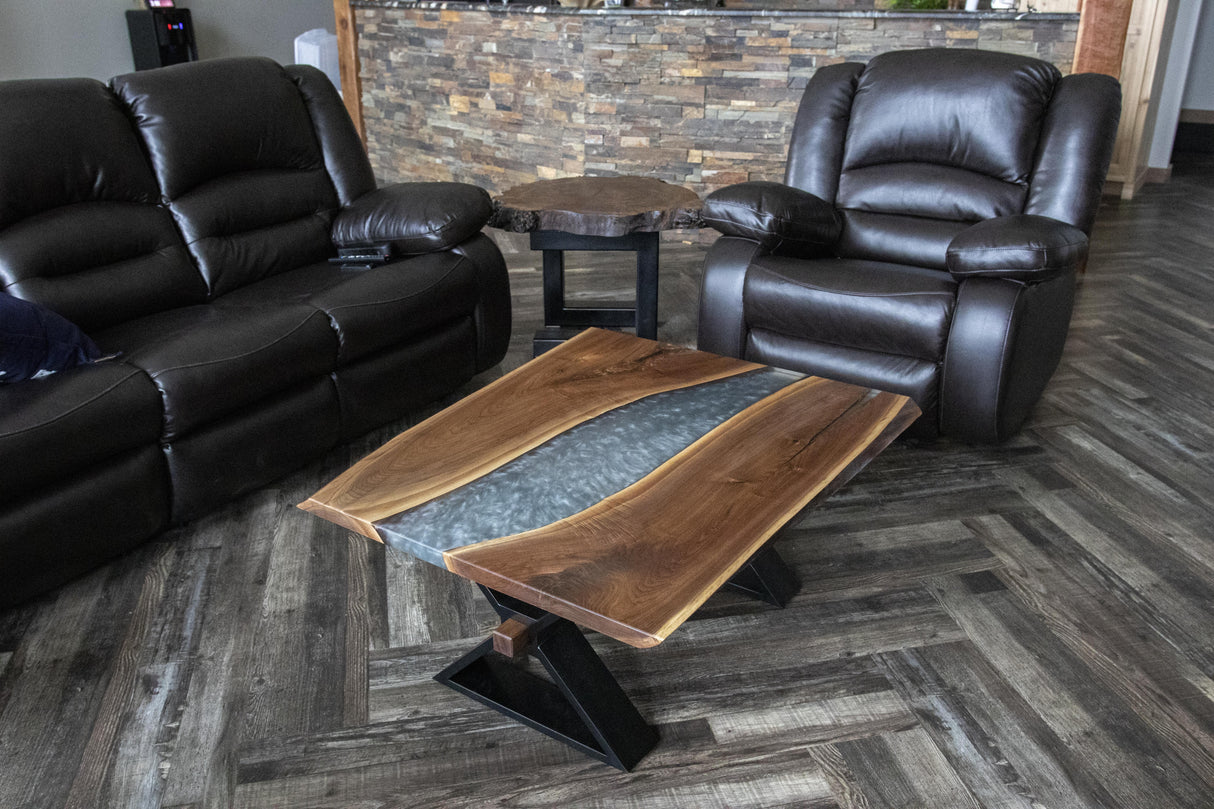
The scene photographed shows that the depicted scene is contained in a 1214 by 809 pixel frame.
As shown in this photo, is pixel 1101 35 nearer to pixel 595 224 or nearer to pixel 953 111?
pixel 953 111

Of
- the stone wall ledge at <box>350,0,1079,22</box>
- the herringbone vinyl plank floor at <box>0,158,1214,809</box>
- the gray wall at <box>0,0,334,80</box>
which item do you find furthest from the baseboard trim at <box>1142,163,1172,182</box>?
the gray wall at <box>0,0,334,80</box>

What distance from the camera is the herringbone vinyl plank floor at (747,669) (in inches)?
64.8

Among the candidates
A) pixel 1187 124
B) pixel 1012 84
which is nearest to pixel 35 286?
pixel 1012 84

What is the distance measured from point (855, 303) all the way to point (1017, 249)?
435mm

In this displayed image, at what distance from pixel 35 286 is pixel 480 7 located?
10.7 feet

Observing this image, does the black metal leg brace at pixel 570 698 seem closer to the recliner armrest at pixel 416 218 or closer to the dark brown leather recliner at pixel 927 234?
the dark brown leather recliner at pixel 927 234

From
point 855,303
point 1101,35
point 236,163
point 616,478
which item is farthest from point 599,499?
point 1101,35

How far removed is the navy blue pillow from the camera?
2.10 m

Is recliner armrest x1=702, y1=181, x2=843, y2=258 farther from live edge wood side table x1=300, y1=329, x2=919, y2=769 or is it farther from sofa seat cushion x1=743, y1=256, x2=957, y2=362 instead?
live edge wood side table x1=300, y1=329, x2=919, y2=769

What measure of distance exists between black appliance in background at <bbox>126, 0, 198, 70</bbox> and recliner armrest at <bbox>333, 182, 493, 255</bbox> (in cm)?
454

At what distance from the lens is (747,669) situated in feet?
6.31

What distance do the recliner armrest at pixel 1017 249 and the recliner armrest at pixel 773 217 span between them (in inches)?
19.5

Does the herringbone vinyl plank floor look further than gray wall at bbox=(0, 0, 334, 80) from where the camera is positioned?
No

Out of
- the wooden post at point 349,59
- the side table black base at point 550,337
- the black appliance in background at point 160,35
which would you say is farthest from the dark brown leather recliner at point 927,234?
the black appliance in background at point 160,35
